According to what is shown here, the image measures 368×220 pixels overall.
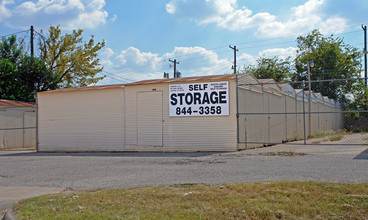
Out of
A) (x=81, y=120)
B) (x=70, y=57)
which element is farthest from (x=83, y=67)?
(x=81, y=120)

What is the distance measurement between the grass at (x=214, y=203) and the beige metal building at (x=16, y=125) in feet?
52.6

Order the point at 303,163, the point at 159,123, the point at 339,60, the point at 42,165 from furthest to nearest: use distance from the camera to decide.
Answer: the point at 339,60 → the point at 159,123 → the point at 42,165 → the point at 303,163

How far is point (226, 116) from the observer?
14.7 metres

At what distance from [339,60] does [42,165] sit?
123ft

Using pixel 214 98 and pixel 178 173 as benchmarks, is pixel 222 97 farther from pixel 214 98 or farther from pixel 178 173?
pixel 178 173

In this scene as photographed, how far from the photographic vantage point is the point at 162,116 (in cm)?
1579

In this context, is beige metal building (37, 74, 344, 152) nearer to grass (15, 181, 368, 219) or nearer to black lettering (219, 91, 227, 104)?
black lettering (219, 91, 227, 104)

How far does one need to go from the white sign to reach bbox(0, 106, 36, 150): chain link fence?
11367mm

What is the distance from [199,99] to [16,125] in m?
13.0

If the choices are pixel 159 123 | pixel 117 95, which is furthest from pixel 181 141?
pixel 117 95

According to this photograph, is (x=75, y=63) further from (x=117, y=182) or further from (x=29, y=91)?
(x=117, y=182)

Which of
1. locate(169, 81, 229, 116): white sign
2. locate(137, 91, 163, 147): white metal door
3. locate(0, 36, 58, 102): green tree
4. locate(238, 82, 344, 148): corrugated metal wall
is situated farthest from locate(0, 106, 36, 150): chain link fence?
locate(238, 82, 344, 148): corrugated metal wall

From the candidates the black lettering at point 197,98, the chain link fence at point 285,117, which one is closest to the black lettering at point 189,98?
the black lettering at point 197,98

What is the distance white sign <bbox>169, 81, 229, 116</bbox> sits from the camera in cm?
1470
